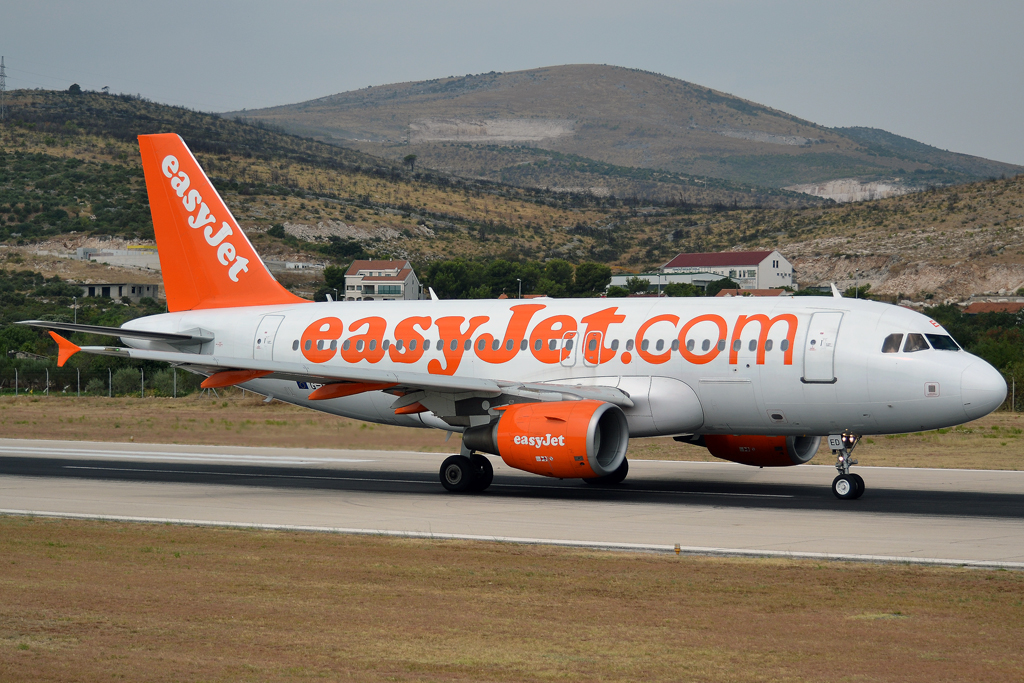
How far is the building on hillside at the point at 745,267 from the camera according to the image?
111 metres

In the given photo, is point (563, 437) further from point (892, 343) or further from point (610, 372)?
point (892, 343)

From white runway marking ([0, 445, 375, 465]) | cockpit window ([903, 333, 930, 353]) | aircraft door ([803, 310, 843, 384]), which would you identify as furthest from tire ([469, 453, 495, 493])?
white runway marking ([0, 445, 375, 465])

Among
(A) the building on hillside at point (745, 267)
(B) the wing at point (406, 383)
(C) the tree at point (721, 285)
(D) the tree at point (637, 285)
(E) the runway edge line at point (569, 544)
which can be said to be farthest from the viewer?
(A) the building on hillside at point (745, 267)

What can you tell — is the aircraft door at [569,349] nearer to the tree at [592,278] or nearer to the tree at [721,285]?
the tree at [721,285]

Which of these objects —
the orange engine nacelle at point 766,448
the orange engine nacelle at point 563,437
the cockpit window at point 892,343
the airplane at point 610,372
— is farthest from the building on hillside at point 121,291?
the cockpit window at point 892,343

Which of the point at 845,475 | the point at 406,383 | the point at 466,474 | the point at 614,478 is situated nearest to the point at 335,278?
the point at 614,478

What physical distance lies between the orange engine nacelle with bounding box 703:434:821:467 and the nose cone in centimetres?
440

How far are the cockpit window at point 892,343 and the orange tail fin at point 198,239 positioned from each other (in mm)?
16144

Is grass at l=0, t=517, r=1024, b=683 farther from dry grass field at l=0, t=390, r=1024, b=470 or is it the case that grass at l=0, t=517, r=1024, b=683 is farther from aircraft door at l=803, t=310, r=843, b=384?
dry grass field at l=0, t=390, r=1024, b=470

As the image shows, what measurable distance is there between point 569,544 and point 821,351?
27.2 feet

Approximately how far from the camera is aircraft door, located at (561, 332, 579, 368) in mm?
25062

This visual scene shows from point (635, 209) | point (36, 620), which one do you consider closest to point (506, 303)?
point (36, 620)

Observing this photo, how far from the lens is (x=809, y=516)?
800 inches

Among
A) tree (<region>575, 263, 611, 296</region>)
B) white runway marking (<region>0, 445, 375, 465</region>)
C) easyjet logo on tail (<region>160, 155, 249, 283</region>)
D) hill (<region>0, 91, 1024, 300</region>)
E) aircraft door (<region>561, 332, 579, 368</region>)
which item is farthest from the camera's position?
hill (<region>0, 91, 1024, 300</region>)
